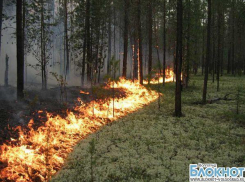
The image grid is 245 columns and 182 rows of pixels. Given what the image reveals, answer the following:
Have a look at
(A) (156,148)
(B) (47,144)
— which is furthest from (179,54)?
(B) (47,144)

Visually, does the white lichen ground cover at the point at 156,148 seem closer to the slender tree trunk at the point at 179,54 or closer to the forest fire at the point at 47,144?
the forest fire at the point at 47,144

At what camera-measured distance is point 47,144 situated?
650 centimetres

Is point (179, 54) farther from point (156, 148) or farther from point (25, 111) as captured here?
point (25, 111)

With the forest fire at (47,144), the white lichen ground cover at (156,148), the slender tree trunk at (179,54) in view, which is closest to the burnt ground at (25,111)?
the forest fire at (47,144)

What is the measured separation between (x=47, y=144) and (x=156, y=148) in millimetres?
3845

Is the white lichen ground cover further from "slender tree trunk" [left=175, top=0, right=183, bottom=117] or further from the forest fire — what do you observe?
"slender tree trunk" [left=175, top=0, right=183, bottom=117]

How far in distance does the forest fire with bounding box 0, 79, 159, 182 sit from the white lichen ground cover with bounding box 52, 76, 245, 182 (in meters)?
0.41

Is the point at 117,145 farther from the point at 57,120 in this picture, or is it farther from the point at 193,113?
the point at 193,113

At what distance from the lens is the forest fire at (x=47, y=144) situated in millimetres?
5489

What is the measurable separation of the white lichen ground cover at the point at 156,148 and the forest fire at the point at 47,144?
0.41 meters

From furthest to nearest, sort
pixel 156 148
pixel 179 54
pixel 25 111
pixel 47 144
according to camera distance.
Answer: pixel 179 54 → pixel 25 111 → pixel 156 148 → pixel 47 144

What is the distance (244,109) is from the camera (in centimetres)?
1331

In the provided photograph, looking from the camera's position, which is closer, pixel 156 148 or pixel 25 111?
pixel 156 148

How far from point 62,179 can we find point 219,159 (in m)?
4.99
